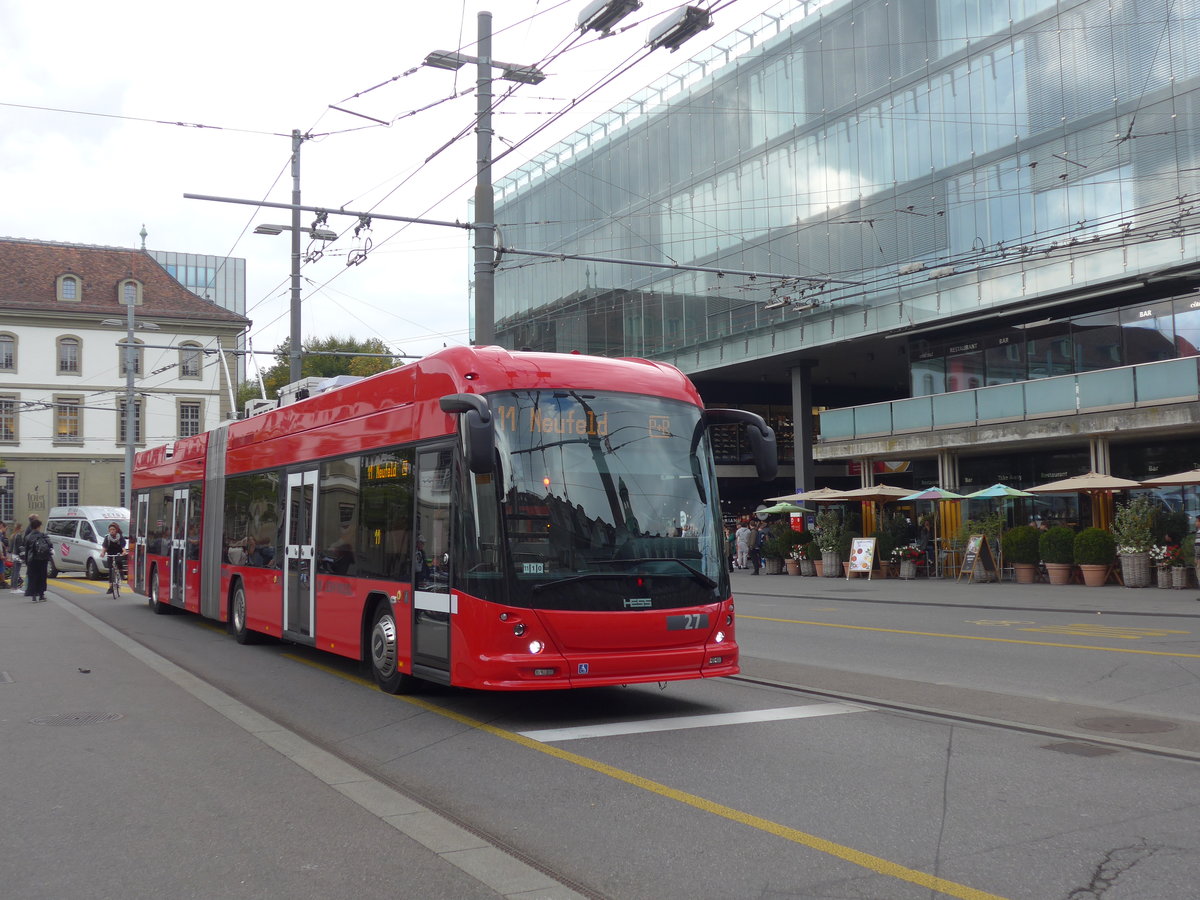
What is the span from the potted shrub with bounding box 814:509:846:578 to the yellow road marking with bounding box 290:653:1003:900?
27.5 metres

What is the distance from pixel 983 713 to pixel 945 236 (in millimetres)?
28513

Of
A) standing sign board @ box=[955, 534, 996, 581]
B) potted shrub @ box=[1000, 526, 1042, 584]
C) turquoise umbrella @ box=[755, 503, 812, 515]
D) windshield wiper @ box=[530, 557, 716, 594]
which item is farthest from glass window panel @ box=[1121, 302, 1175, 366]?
windshield wiper @ box=[530, 557, 716, 594]

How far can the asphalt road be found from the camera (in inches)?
200

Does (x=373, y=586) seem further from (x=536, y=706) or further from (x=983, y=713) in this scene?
(x=983, y=713)

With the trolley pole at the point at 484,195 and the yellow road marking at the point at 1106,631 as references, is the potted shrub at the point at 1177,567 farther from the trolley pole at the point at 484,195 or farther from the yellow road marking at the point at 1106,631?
the trolley pole at the point at 484,195

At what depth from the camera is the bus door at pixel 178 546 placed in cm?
1880

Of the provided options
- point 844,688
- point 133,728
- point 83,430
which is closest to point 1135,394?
point 844,688

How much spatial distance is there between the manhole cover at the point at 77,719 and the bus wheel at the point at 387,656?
2.19 metres

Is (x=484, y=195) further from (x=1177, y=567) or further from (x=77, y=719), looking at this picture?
(x=1177, y=567)

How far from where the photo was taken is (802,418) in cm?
4375

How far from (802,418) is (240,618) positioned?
31068 mm

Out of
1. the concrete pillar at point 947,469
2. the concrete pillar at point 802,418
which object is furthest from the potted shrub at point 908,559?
the concrete pillar at point 802,418

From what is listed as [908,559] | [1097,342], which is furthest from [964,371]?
[908,559]

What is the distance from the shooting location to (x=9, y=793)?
6781mm
